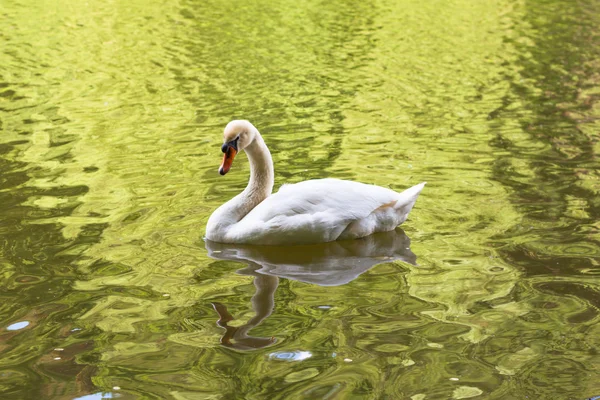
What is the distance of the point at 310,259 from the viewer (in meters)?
7.97

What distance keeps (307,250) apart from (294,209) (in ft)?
1.43

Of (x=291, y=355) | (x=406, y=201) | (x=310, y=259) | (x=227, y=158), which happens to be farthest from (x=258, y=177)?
(x=291, y=355)

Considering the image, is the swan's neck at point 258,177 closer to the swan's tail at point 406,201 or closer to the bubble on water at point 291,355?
the swan's tail at point 406,201

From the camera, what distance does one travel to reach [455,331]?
20.9 ft

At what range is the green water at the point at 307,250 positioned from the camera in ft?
19.0

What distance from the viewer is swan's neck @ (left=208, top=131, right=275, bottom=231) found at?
27.5ft

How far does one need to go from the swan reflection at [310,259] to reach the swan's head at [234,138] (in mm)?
792

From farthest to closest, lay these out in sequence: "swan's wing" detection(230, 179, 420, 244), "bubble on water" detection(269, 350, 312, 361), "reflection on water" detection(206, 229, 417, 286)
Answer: "swan's wing" detection(230, 179, 420, 244), "reflection on water" detection(206, 229, 417, 286), "bubble on water" detection(269, 350, 312, 361)

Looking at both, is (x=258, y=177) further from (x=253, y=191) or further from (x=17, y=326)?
(x=17, y=326)

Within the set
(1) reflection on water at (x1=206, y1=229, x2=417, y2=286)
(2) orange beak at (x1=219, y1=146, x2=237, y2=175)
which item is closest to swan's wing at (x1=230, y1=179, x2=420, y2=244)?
(1) reflection on water at (x1=206, y1=229, x2=417, y2=286)

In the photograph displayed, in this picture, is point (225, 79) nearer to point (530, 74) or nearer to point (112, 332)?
point (530, 74)

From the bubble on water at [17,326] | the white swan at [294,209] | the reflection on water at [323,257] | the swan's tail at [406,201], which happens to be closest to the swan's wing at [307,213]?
the white swan at [294,209]

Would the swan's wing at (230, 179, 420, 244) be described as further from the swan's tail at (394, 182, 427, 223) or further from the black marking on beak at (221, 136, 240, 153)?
the black marking on beak at (221, 136, 240, 153)

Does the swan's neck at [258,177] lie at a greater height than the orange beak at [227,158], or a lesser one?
lesser
